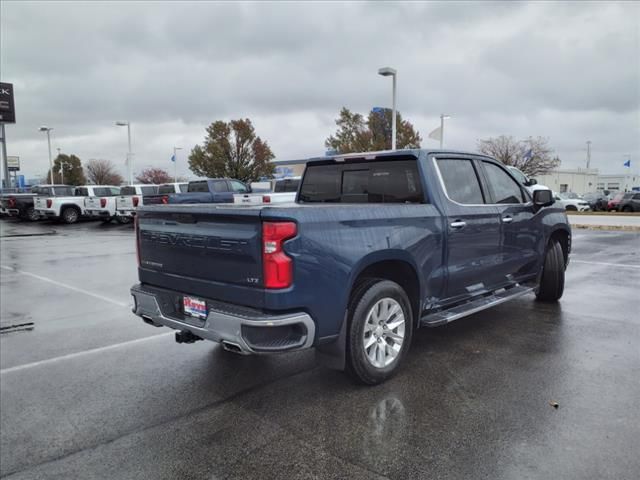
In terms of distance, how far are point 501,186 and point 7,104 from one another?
59.9m

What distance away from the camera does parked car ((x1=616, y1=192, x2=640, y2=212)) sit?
32.5 m

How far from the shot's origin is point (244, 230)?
139 inches

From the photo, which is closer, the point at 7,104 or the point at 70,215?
the point at 70,215

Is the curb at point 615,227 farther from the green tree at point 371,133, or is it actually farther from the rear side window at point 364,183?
the green tree at point 371,133

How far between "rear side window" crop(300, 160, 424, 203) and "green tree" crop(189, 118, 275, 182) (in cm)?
4178

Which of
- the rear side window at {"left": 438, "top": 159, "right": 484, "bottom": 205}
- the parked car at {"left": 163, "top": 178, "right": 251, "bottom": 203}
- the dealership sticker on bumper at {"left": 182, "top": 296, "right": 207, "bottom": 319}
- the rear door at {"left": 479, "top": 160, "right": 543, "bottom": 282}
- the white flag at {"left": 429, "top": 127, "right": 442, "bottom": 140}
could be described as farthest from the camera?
the white flag at {"left": 429, "top": 127, "right": 442, "bottom": 140}

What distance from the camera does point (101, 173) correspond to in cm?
8119

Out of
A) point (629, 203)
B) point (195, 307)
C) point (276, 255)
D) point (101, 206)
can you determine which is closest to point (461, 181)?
point (276, 255)

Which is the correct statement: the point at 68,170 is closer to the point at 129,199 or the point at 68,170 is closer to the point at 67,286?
the point at 129,199

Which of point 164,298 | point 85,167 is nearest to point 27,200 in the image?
point 164,298

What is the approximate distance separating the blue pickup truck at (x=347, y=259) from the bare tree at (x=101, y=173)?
82.5 metres

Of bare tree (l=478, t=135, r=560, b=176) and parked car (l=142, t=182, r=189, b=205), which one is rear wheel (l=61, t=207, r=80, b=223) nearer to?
parked car (l=142, t=182, r=189, b=205)

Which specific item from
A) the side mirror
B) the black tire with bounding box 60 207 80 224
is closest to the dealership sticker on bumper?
the side mirror

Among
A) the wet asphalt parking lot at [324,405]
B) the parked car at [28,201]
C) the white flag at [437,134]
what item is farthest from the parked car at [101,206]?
the wet asphalt parking lot at [324,405]
